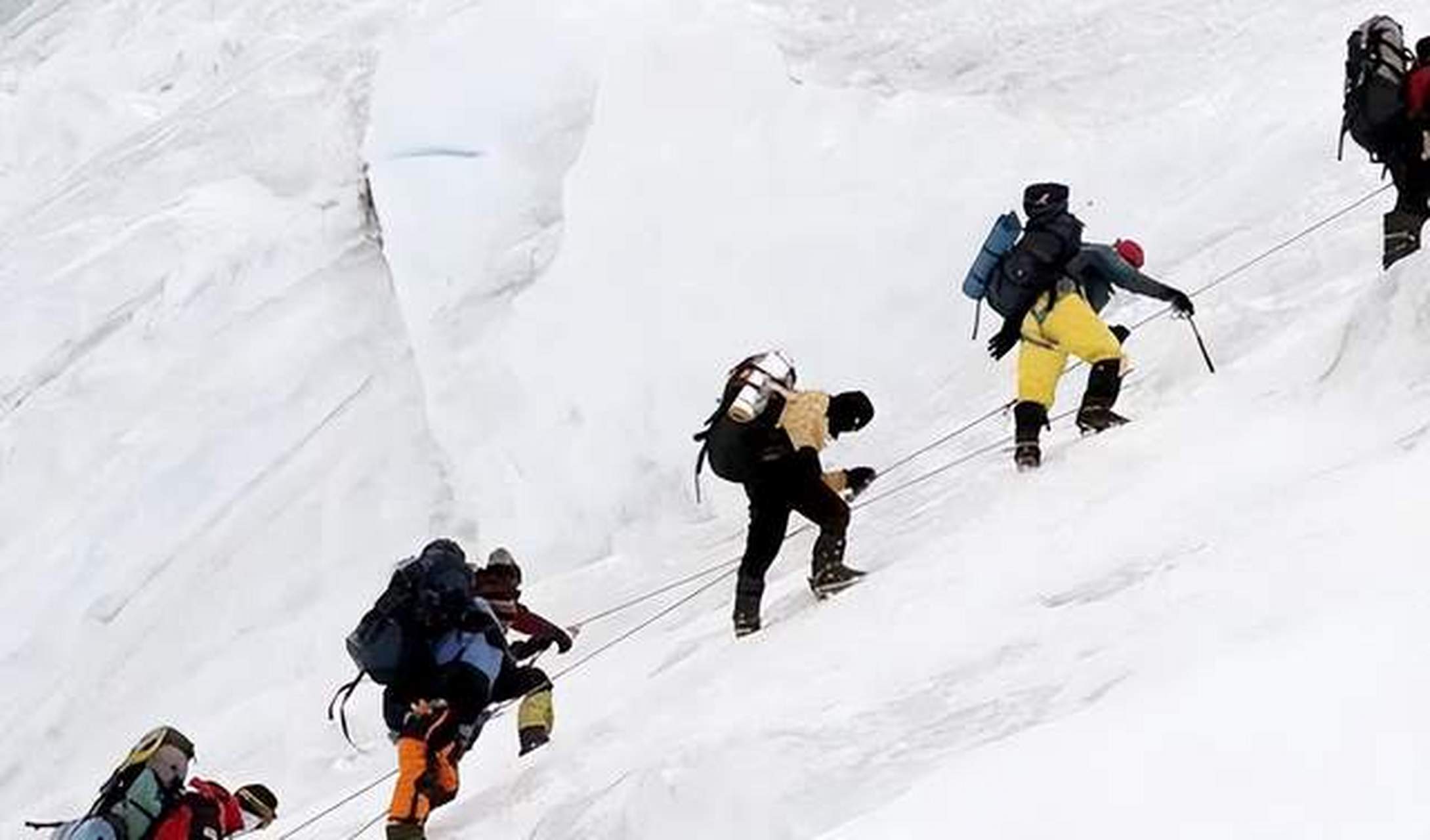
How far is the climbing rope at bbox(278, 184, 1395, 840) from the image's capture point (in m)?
9.45

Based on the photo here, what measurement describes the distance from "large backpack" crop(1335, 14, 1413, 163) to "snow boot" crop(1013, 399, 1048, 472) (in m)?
2.15

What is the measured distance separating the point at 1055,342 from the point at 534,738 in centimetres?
289

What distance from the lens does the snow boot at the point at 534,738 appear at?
7961 millimetres

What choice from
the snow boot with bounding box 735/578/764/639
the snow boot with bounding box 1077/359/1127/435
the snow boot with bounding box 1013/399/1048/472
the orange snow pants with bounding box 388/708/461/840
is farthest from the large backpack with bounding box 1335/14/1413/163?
the orange snow pants with bounding box 388/708/461/840

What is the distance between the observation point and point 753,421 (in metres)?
7.54

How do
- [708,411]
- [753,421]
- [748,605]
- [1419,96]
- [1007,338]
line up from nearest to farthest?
[753,421] → [748,605] → [1007,338] → [1419,96] → [708,411]

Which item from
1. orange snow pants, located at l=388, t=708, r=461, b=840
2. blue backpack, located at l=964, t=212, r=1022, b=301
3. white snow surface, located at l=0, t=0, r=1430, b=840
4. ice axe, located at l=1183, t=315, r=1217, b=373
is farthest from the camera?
ice axe, located at l=1183, t=315, r=1217, b=373

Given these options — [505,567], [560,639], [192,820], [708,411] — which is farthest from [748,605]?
[708,411]

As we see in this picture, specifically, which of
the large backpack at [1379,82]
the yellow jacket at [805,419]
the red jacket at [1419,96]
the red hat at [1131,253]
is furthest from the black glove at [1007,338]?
the red jacket at [1419,96]

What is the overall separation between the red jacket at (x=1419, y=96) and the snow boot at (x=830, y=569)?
3.39m

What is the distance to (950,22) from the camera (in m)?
13.3

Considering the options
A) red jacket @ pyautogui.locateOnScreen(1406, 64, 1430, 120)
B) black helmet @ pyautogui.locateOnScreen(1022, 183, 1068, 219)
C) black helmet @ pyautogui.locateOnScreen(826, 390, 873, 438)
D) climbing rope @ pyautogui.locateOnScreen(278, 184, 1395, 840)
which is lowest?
climbing rope @ pyautogui.locateOnScreen(278, 184, 1395, 840)

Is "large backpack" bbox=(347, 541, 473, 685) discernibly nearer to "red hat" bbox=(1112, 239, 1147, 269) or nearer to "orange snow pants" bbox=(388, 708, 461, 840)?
"orange snow pants" bbox=(388, 708, 461, 840)

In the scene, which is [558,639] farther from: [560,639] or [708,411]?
[708,411]
